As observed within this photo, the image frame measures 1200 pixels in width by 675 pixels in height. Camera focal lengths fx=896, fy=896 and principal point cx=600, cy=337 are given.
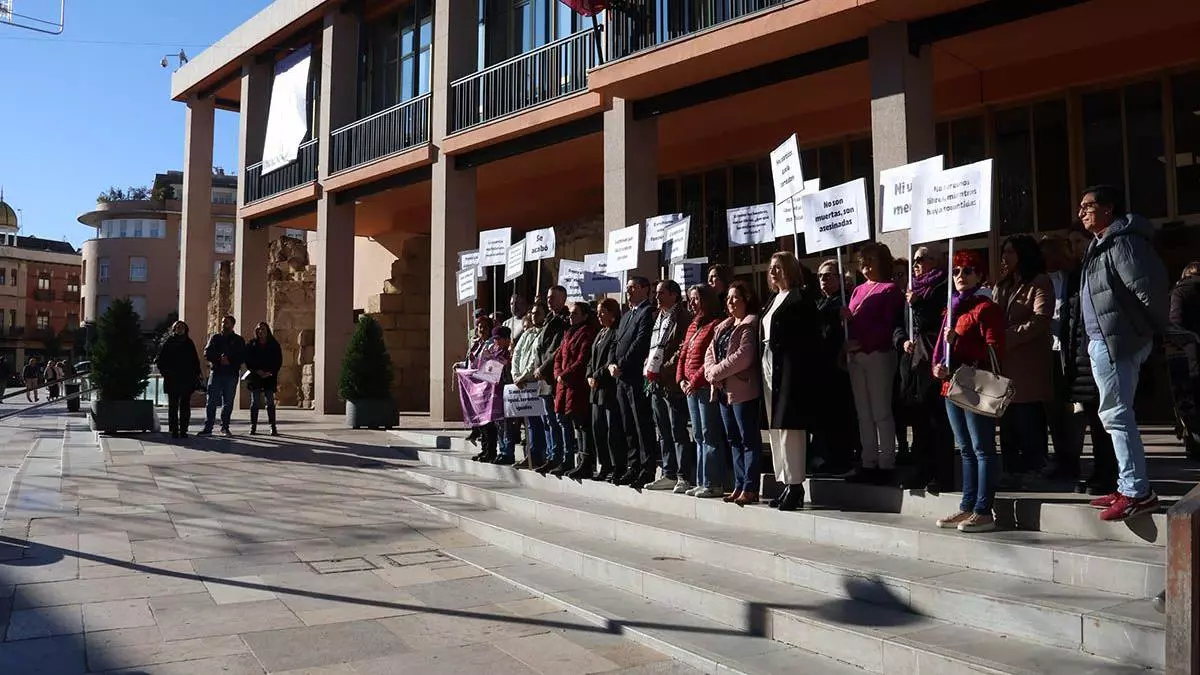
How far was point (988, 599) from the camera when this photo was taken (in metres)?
4.20

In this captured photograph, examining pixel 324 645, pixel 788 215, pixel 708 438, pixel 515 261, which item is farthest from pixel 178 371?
pixel 324 645

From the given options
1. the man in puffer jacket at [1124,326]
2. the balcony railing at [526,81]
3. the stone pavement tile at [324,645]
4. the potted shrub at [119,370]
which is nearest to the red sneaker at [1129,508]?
the man in puffer jacket at [1124,326]

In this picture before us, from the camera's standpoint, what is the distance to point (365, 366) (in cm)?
1591

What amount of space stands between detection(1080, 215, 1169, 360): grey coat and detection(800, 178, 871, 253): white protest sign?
1.84 meters

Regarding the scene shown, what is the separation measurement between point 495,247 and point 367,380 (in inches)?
214

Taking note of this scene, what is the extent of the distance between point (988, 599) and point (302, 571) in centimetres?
457

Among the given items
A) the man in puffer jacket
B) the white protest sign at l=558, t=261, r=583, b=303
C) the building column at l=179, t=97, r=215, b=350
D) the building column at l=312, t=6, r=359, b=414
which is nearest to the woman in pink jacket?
the man in puffer jacket

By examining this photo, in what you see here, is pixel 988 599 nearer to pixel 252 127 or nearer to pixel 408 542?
pixel 408 542

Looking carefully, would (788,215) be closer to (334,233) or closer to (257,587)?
(257,587)

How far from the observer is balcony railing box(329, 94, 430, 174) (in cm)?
Answer: 1800

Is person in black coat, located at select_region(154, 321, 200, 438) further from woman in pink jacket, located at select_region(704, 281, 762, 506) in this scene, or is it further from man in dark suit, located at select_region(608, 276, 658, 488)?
woman in pink jacket, located at select_region(704, 281, 762, 506)

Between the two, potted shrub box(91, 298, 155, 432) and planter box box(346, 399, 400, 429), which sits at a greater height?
potted shrub box(91, 298, 155, 432)

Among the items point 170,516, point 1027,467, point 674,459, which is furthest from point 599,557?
point 170,516

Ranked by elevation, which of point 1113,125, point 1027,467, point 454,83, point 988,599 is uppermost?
point 454,83
